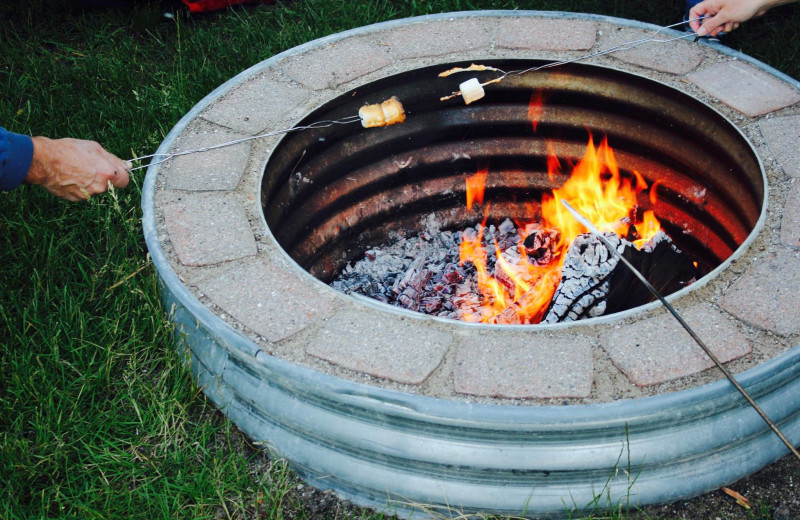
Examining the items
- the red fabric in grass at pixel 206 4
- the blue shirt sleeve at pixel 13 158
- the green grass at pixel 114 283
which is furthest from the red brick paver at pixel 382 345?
the red fabric in grass at pixel 206 4

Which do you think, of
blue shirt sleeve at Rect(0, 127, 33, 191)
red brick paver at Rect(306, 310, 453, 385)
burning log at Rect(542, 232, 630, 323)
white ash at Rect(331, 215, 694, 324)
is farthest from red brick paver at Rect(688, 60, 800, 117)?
blue shirt sleeve at Rect(0, 127, 33, 191)

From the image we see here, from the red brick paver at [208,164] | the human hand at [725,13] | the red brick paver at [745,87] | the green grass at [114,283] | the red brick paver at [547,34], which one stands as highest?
the human hand at [725,13]

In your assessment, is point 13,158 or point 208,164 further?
point 208,164

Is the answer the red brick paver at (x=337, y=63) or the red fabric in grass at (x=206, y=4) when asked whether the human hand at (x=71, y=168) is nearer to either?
the red brick paver at (x=337, y=63)

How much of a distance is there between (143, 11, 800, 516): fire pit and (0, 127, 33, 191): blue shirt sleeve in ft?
1.21

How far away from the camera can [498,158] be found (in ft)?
10.5

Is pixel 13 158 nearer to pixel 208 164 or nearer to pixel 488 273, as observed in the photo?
pixel 208 164

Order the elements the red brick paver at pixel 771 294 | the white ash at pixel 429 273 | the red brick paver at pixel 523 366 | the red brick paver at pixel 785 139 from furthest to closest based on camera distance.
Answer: the white ash at pixel 429 273 → the red brick paver at pixel 785 139 → the red brick paver at pixel 771 294 → the red brick paver at pixel 523 366

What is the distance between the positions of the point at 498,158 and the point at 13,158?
188 centimetres

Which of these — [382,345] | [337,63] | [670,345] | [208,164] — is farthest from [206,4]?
[670,345]

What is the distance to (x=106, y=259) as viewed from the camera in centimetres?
277

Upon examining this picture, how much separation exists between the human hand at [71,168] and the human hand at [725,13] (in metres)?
2.29

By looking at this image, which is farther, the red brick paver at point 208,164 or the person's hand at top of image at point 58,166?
the red brick paver at point 208,164

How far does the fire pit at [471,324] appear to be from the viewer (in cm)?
183
